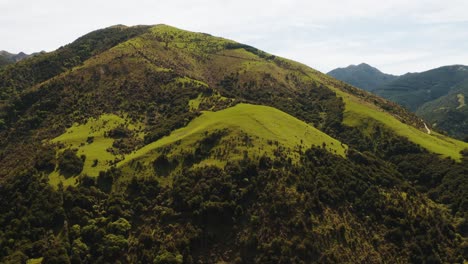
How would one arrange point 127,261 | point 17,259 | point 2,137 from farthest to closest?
point 2,137, point 127,261, point 17,259

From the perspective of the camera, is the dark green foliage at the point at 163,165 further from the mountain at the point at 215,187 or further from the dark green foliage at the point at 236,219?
the dark green foliage at the point at 236,219

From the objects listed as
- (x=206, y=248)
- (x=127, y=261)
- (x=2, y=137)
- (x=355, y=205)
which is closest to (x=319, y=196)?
(x=355, y=205)

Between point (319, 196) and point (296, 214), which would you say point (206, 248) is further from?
point (319, 196)

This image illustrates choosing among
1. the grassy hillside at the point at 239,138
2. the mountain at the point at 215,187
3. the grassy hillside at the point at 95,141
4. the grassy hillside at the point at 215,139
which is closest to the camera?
the mountain at the point at 215,187

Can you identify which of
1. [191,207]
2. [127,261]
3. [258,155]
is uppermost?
[258,155]

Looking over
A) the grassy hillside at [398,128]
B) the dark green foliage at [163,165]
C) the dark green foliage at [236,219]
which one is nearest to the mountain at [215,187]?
the dark green foliage at [236,219]

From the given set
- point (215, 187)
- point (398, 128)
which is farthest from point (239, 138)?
point (398, 128)
